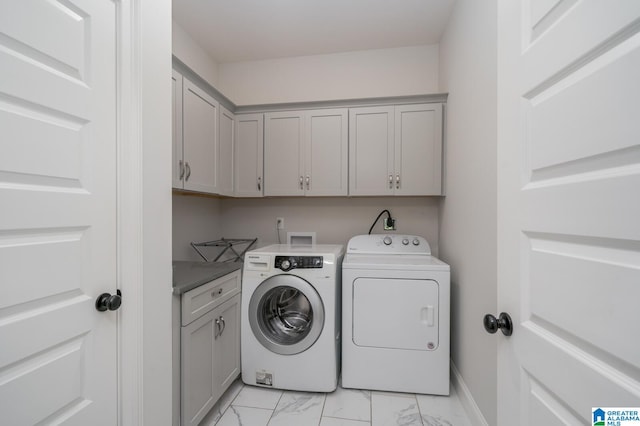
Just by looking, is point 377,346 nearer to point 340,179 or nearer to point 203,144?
point 340,179

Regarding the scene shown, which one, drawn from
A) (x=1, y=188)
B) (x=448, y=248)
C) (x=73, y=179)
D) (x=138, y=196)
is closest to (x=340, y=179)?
(x=448, y=248)

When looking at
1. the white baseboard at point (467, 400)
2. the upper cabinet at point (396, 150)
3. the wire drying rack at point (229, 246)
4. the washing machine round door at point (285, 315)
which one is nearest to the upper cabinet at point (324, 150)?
the upper cabinet at point (396, 150)

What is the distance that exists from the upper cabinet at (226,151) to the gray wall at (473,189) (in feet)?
5.96

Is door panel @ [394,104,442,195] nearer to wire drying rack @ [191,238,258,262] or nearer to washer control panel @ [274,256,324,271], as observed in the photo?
washer control panel @ [274,256,324,271]

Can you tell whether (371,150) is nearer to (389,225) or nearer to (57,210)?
(389,225)

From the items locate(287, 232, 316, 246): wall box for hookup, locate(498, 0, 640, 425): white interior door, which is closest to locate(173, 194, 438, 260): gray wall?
locate(287, 232, 316, 246): wall box for hookup

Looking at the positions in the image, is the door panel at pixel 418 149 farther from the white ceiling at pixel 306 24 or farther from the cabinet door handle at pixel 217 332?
the cabinet door handle at pixel 217 332

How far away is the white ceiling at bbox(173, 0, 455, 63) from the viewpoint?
1.93 m

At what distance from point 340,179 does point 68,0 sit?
5.89 feet

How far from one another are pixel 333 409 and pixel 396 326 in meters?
0.65

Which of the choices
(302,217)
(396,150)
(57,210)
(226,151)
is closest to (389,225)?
(396,150)

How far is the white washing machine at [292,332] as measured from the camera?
1.76 meters

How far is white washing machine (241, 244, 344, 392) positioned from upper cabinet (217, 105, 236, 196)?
0.70 m

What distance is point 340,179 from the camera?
227cm
